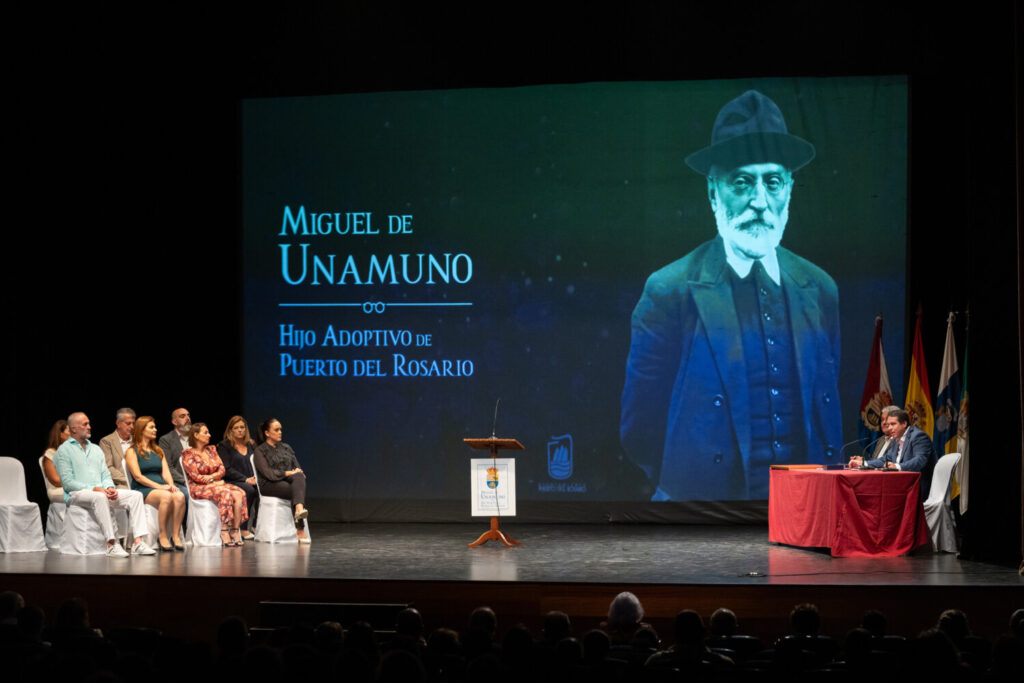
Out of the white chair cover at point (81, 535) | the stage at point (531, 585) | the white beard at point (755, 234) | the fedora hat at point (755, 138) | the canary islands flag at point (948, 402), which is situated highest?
the fedora hat at point (755, 138)

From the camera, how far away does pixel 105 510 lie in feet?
23.9

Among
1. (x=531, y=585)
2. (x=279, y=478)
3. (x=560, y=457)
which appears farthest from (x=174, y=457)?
(x=531, y=585)

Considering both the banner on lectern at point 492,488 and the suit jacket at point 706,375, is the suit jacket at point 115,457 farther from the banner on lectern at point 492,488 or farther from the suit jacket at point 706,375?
the suit jacket at point 706,375

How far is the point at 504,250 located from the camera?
30.3ft

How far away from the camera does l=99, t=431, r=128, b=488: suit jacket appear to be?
7.82m

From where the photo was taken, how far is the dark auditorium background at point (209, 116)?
8.75 m

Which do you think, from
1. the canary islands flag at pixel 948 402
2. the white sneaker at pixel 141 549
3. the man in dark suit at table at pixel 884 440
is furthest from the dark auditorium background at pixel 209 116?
the white sneaker at pixel 141 549

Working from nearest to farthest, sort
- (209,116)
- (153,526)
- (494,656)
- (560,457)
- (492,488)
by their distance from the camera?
(494,656), (153,526), (492,488), (560,457), (209,116)

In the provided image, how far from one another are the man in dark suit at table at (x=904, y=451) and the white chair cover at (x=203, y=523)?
433cm

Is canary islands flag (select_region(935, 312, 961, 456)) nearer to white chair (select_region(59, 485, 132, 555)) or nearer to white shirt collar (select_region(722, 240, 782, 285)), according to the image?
white shirt collar (select_region(722, 240, 782, 285))

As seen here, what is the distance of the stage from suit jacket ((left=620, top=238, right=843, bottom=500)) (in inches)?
74.0

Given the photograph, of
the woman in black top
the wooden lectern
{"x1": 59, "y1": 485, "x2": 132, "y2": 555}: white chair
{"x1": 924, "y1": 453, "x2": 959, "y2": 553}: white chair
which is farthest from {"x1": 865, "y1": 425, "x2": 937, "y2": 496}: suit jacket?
{"x1": 59, "y1": 485, "x2": 132, "y2": 555}: white chair

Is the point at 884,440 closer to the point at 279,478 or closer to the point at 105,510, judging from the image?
the point at 279,478

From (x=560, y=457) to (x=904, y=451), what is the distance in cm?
282
